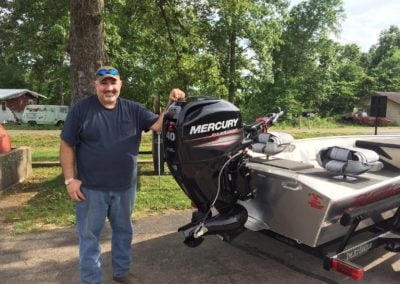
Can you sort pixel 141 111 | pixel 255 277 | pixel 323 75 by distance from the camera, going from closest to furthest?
pixel 141 111 → pixel 255 277 → pixel 323 75

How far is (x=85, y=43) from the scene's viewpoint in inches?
249

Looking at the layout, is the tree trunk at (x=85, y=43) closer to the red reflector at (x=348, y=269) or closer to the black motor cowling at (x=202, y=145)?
the black motor cowling at (x=202, y=145)

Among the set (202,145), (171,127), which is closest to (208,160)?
(202,145)

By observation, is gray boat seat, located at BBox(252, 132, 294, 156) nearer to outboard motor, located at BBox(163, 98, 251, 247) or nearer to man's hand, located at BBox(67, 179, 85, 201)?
outboard motor, located at BBox(163, 98, 251, 247)

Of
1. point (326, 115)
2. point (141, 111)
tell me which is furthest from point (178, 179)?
point (326, 115)

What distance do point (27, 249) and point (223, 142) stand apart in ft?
8.81

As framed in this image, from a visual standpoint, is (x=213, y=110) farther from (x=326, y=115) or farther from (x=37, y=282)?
(x=326, y=115)

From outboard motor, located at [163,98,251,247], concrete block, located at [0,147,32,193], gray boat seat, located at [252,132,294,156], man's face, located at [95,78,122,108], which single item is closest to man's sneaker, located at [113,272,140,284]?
outboard motor, located at [163,98,251,247]

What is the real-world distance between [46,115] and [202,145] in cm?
2891

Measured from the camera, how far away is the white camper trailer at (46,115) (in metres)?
29.3

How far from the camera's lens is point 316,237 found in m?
3.07

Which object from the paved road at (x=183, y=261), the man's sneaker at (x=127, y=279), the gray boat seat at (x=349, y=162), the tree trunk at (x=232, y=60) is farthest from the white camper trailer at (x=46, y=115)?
the gray boat seat at (x=349, y=162)

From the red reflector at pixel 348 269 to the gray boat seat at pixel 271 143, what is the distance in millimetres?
1448

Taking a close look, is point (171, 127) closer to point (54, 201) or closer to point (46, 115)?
point (54, 201)
